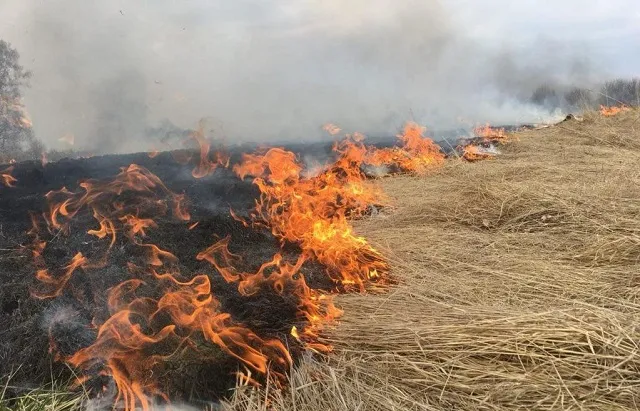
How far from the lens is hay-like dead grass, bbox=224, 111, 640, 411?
193 cm

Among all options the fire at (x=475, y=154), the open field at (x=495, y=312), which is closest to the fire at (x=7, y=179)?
the open field at (x=495, y=312)

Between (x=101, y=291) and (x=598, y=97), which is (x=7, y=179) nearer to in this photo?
(x=101, y=291)

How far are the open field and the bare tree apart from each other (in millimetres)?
17120

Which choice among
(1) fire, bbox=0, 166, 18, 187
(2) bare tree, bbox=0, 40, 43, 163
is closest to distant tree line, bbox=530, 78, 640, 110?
(1) fire, bbox=0, 166, 18, 187

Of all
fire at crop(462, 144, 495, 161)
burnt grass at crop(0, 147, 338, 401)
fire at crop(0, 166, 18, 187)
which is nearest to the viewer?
burnt grass at crop(0, 147, 338, 401)

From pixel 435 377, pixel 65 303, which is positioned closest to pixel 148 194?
pixel 65 303

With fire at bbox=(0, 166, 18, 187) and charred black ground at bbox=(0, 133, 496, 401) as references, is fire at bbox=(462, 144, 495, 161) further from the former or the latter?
fire at bbox=(0, 166, 18, 187)

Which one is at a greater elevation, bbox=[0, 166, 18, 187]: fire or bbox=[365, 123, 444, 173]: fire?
bbox=[0, 166, 18, 187]: fire

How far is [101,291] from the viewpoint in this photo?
272 centimetres

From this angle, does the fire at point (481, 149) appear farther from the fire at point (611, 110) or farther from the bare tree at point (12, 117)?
the bare tree at point (12, 117)

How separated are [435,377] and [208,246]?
2133 millimetres

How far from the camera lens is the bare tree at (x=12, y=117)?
1683cm

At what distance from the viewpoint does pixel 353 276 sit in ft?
10.8

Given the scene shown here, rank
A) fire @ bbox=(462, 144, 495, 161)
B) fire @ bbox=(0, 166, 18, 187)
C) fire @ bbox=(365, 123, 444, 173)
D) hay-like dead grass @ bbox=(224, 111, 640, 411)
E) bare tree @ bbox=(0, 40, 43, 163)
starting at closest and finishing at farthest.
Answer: hay-like dead grass @ bbox=(224, 111, 640, 411) → fire @ bbox=(0, 166, 18, 187) → fire @ bbox=(365, 123, 444, 173) → fire @ bbox=(462, 144, 495, 161) → bare tree @ bbox=(0, 40, 43, 163)
